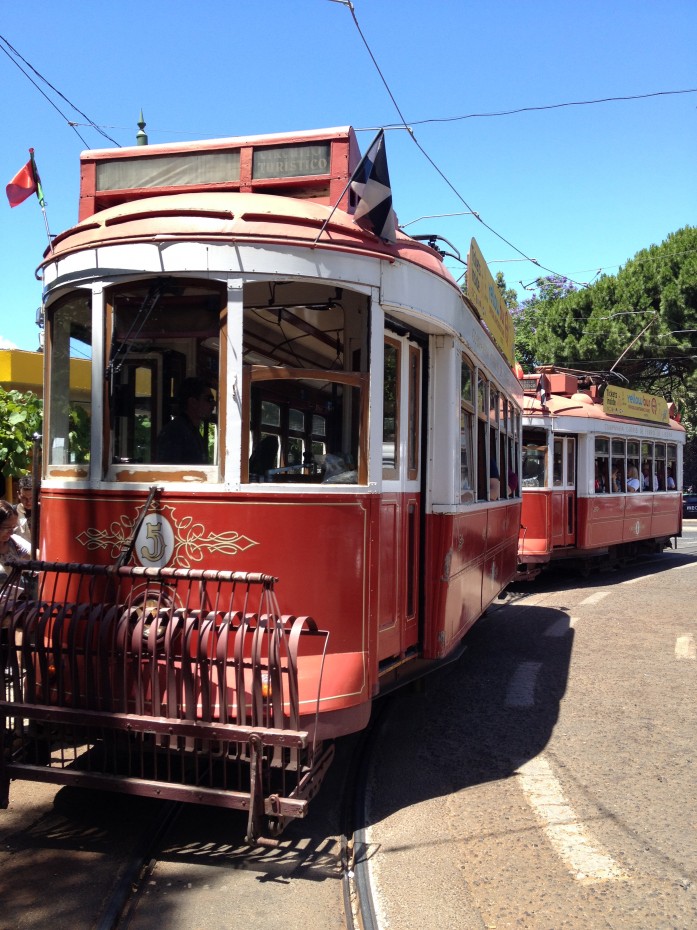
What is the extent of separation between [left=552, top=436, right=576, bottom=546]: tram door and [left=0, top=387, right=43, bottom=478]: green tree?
29.7ft

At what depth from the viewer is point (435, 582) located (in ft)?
16.9

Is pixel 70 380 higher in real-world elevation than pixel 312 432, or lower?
higher

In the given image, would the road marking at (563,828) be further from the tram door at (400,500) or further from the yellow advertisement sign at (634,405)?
the yellow advertisement sign at (634,405)

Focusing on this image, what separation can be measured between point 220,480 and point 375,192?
1.63 m

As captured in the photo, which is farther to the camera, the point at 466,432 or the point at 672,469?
the point at 672,469

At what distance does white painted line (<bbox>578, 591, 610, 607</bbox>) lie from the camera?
12094mm

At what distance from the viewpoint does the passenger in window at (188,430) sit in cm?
413

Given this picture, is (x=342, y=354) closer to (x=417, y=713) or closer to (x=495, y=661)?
(x=417, y=713)

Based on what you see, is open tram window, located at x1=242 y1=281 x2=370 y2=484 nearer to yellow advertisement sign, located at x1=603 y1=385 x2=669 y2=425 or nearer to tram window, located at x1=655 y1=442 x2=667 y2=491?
yellow advertisement sign, located at x1=603 y1=385 x2=669 y2=425

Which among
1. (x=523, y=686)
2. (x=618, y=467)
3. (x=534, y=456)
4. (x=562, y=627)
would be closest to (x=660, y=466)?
(x=618, y=467)

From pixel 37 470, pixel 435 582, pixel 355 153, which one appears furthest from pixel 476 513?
pixel 37 470

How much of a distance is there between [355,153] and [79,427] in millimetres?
2144

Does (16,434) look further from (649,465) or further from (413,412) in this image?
(649,465)

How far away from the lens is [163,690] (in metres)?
3.71
